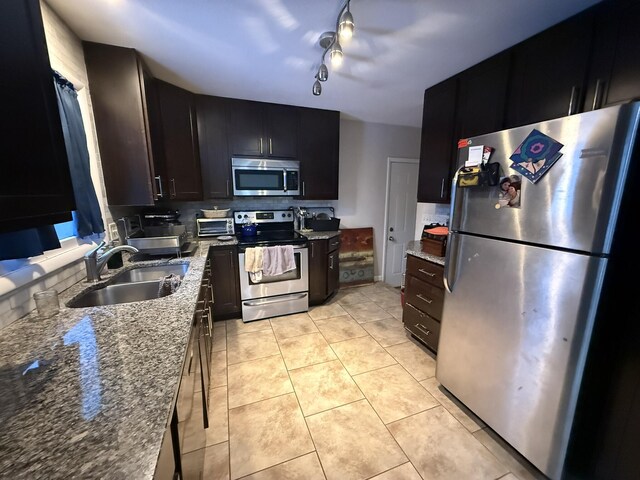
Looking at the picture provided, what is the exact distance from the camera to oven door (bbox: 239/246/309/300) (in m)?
Answer: 2.73

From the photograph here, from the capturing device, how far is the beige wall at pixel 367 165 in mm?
3592

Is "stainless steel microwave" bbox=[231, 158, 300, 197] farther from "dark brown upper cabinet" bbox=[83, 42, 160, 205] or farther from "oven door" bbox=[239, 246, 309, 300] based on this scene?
"dark brown upper cabinet" bbox=[83, 42, 160, 205]

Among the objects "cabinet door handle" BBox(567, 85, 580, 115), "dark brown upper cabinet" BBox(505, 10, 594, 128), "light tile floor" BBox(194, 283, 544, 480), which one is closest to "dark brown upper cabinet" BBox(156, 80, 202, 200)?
"light tile floor" BBox(194, 283, 544, 480)

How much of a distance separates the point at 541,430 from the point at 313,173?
9.46ft

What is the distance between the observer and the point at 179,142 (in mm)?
2482

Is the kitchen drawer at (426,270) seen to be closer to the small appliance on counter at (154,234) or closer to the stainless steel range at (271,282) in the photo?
the stainless steel range at (271,282)

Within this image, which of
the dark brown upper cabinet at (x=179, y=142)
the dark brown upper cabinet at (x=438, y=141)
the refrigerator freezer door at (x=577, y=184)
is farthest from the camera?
the dark brown upper cabinet at (x=179, y=142)

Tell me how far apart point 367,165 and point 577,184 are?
9.27 feet

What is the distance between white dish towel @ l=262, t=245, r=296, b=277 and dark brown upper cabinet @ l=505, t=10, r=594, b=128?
2165 millimetres

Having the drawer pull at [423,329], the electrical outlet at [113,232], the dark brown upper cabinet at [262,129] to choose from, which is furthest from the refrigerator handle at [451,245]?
the electrical outlet at [113,232]

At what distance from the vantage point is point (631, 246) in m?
1.03

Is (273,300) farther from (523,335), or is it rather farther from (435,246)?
(523,335)

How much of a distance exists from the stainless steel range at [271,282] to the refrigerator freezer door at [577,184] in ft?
6.50

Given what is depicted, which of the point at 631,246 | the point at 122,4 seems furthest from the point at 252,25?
the point at 631,246
